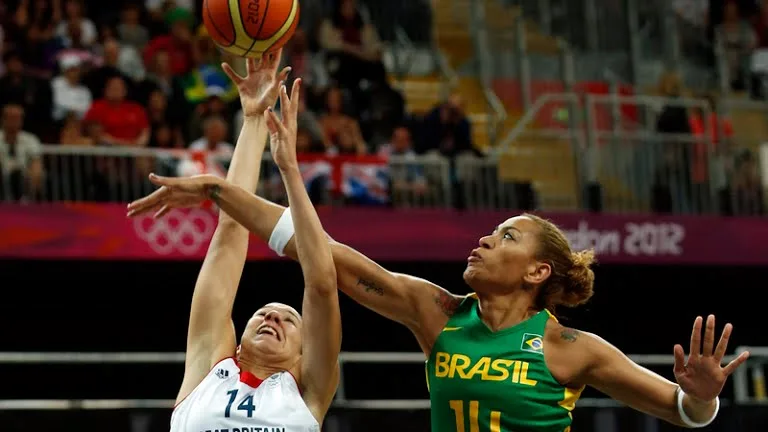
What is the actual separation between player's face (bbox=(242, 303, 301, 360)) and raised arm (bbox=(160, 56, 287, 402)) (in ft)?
0.50

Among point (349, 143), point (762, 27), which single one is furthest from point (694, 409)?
point (762, 27)

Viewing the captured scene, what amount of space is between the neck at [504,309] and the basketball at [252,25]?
5.23 feet

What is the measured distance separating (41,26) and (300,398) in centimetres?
819

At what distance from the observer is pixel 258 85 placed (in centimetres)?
539

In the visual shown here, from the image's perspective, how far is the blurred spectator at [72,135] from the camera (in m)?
10.9

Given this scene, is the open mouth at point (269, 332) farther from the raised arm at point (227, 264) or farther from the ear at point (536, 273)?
the ear at point (536, 273)

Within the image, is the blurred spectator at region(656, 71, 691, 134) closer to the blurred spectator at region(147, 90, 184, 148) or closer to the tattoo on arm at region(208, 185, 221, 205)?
the blurred spectator at region(147, 90, 184, 148)

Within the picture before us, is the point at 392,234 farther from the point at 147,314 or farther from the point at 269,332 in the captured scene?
the point at 269,332

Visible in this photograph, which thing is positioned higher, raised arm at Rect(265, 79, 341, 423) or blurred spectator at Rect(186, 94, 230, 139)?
blurred spectator at Rect(186, 94, 230, 139)

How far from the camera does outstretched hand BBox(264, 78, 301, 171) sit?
4.55 metres

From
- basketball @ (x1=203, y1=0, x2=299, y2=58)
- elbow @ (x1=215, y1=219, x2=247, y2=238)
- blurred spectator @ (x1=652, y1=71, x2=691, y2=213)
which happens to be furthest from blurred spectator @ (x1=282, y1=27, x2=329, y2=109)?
elbow @ (x1=215, y1=219, x2=247, y2=238)

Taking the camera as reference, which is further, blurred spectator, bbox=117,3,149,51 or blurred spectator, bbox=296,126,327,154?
blurred spectator, bbox=117,3,149,51

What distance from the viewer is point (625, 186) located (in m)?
12.6

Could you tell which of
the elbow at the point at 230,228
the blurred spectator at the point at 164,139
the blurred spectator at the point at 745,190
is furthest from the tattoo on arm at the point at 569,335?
the blurred spectator at the point at 745,190
